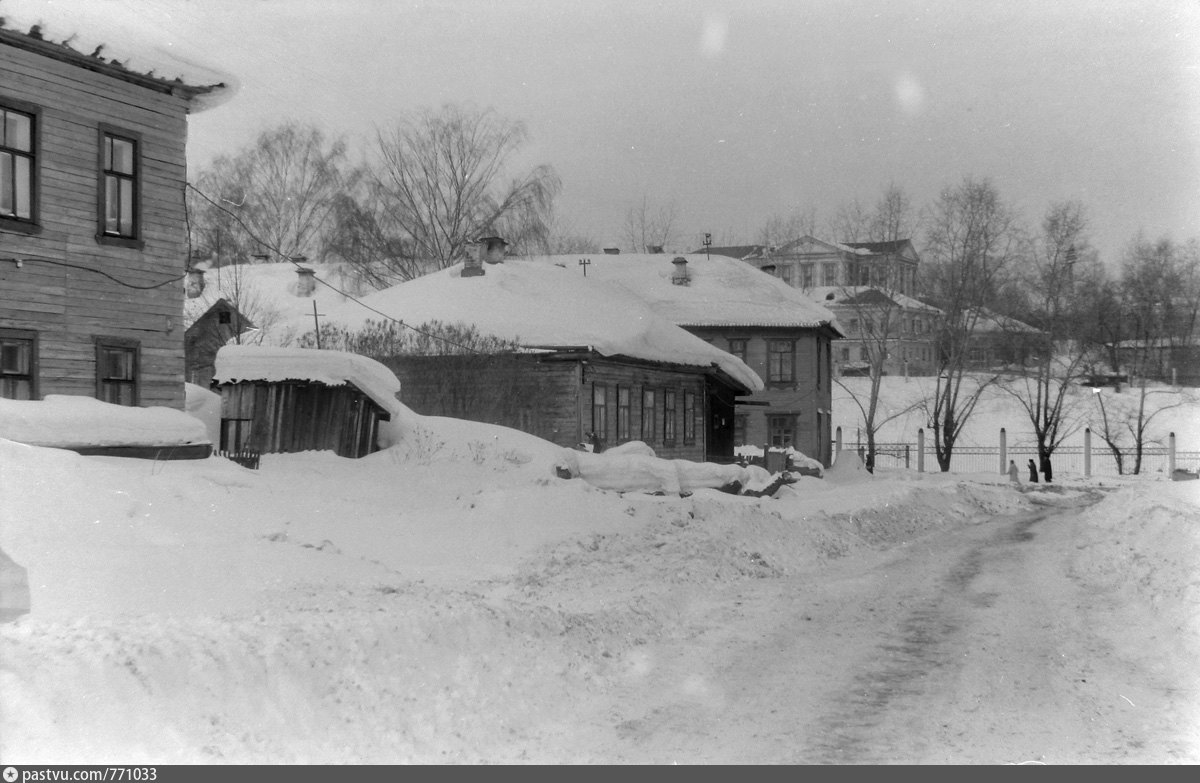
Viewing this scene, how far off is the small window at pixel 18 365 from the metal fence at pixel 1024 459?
41.1 metres

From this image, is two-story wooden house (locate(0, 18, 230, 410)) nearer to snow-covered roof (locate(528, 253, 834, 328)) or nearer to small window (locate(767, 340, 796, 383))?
snow-covered roof (locate(528, 253, 834, 328))

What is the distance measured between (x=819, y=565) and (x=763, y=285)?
→ 37831mm

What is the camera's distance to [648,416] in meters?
31.9

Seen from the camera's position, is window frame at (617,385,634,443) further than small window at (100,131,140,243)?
Yes

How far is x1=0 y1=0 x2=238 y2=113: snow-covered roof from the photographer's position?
1598 centimetres

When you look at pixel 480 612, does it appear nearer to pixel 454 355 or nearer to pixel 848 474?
pixel 454 355

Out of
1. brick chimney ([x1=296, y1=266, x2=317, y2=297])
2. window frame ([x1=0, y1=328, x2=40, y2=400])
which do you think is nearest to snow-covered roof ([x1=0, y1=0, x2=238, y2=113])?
window frame ([x1=0, y1=328, x2=40, y2=400])

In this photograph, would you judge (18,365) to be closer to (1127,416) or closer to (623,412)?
(623,412)

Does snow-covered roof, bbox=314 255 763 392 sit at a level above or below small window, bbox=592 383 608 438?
above

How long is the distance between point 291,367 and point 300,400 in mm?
654

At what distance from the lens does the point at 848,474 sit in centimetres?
3975

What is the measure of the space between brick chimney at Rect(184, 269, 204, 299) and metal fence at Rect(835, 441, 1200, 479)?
30319 mm

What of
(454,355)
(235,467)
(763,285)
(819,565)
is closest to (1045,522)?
(819,565)

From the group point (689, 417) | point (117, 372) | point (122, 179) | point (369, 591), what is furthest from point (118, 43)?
point (689, 417)
